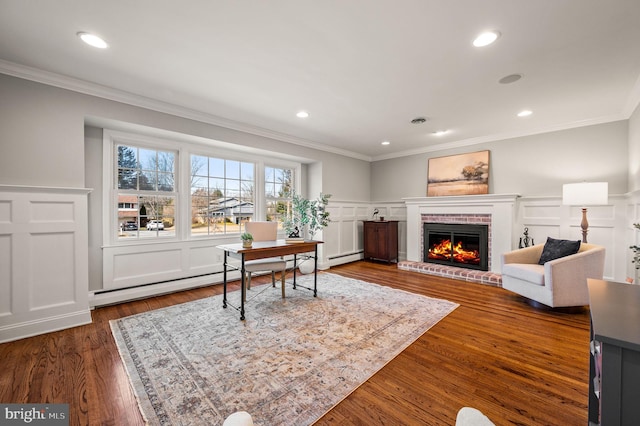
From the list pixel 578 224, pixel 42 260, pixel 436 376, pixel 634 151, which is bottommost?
pixel 436 376

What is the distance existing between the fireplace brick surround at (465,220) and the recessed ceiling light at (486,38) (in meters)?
3.00

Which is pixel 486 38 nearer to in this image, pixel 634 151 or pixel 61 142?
pixel 634 151

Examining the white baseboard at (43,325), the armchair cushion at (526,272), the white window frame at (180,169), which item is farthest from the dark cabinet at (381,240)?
the white baseboard at (43,325)

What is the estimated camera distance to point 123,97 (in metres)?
3.04

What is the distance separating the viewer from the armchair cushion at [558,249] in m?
3.20

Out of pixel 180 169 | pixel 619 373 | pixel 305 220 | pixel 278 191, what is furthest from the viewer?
pixel 278 191

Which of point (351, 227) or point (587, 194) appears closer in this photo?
point (587, 194)

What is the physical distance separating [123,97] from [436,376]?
4122 mm

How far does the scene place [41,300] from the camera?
2580mm

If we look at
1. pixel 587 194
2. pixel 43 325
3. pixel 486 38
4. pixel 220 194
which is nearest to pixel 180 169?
pixel 220 194

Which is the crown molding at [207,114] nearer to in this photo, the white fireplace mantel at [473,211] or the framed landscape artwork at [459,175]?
the framed landscape artwork at [459,175]

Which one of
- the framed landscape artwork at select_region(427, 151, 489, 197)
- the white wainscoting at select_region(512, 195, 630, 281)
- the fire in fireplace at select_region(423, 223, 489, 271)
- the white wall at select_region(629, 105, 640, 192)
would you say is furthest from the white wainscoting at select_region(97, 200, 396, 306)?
the white wall at select_region(629, 105, 640, 192)

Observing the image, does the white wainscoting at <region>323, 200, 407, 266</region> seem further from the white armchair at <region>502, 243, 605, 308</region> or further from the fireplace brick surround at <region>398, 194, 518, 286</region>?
the white armchair at <region>502, 243, 605, 308</region>

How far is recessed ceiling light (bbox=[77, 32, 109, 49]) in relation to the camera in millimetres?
2057
